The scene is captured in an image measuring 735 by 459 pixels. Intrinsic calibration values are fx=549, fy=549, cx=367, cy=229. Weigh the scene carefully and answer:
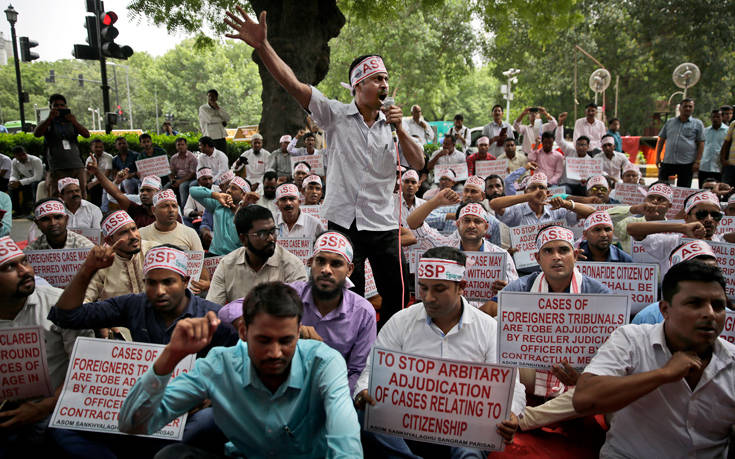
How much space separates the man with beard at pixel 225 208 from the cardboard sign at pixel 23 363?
3.20 meters

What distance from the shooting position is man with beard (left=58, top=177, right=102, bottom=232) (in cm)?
696

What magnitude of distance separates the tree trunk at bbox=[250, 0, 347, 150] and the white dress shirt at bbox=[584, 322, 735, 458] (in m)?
10.8

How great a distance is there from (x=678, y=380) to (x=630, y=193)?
21.3 ft

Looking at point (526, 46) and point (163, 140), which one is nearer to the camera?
point (163, 140)

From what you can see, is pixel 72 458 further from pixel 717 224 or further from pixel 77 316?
pixel 717 224

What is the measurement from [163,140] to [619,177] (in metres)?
14.2

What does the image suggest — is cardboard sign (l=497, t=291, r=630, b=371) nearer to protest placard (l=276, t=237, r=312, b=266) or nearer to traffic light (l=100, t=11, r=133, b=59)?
protest placard (l=276, t=237, r=312, b=266)

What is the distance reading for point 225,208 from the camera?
6.91 metres

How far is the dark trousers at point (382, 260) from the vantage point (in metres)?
4.07

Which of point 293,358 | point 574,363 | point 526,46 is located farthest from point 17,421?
point 526,46

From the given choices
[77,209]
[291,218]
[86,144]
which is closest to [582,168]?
[291,218]

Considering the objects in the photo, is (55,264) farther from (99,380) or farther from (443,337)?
(443,337)

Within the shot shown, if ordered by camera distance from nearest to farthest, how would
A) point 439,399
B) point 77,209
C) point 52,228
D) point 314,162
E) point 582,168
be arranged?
point 439,399 → point 52,228 → point 77,209 → point 582,168 → point 314,162

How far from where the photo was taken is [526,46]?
3206 centimetres
